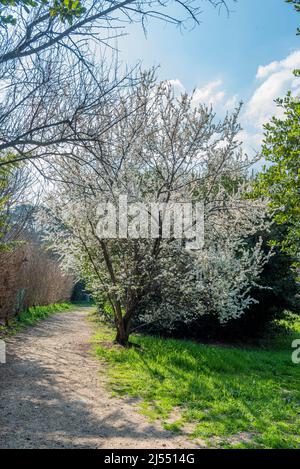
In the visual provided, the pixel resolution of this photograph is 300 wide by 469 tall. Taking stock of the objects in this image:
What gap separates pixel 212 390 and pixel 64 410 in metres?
2.20

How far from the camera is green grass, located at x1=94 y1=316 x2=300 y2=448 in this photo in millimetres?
3828

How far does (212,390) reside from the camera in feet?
17.5

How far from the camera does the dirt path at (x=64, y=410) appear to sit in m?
3.44

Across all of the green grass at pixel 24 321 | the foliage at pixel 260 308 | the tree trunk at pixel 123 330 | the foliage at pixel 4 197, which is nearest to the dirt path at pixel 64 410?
the tree trunk at pixel 123 330

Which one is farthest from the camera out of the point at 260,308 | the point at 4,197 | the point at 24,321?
the point at 24,321

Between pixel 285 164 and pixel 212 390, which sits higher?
pixel 285 164

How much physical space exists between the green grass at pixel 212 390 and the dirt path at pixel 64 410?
0.98 feet

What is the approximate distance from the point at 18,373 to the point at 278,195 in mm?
4848

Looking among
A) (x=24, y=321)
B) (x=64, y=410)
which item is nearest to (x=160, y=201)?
(x=64, y=410)

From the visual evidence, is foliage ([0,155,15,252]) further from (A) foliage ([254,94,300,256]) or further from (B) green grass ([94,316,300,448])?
(A) foliage ([254,94,300,256])

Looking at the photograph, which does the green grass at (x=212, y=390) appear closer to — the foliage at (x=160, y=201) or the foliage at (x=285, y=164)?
the foliage at (x=160, y=201)

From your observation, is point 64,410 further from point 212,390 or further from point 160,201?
point 160,201

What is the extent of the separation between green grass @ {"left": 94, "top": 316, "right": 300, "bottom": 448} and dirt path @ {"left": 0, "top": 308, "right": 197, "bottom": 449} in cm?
30
